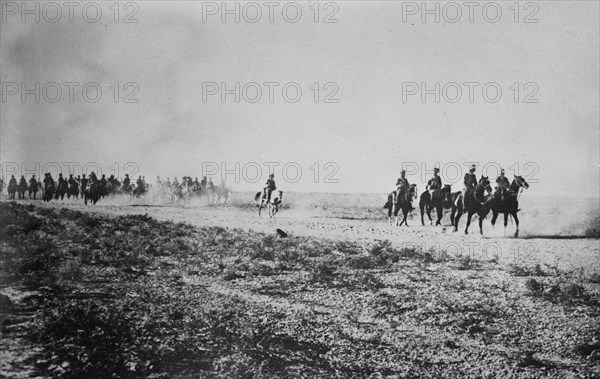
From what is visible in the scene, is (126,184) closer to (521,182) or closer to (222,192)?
(222,192)

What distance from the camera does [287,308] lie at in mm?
7863

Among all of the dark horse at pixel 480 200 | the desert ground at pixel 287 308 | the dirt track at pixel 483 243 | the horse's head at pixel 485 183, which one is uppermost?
the horse's head at pixel 485 183

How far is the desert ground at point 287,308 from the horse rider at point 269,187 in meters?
8.26

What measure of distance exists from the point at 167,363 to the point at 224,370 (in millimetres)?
777

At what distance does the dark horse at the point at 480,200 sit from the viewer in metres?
15.5

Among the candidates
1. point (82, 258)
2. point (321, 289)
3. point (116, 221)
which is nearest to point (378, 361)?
point (321, 289)

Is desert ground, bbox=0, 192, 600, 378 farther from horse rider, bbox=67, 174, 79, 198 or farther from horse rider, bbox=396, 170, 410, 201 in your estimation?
horse rider, bbox=67, 174, 79, 198

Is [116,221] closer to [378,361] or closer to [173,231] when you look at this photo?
[173,231]

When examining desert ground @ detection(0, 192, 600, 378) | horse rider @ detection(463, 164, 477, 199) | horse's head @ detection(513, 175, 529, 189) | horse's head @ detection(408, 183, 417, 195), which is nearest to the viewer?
desert ground @ detection(0, 192, 600, 378)

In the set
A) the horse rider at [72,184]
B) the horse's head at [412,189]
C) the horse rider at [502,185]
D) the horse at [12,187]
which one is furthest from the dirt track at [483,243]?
the horse at [12,187]

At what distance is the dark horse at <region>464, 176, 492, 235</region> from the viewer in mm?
15461

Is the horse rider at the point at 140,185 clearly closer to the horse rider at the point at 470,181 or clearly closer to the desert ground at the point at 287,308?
the desert ground at the point at 287,308

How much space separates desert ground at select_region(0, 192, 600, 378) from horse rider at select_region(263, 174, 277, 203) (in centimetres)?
826

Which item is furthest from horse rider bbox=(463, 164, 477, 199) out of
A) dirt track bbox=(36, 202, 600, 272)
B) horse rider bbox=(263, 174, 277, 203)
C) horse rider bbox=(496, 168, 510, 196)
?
horse rider bbox=(263, 174, 277, 203)
